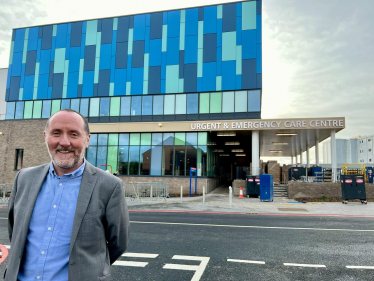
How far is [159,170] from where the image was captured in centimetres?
2444

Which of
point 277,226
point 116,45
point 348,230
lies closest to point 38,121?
point 116,45

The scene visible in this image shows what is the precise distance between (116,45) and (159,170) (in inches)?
547

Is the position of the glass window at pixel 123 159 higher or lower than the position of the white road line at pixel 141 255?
higher

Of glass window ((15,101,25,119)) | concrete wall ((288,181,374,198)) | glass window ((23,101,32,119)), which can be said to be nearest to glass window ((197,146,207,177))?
concrete wall ((288,181,374,198))

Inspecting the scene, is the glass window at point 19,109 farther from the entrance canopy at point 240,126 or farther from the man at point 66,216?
the man at point 66,216

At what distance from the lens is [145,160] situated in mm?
24938

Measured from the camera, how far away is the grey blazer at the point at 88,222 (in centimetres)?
211

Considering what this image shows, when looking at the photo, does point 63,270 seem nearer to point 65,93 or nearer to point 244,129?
point 244,129

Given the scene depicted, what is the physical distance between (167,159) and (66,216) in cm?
2231

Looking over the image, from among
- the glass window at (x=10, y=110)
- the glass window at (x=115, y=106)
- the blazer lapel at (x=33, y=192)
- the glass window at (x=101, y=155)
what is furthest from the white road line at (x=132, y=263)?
the glass window at (x=10, y=110)

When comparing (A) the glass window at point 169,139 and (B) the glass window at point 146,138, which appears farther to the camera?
(B) the glass window at point 146,138

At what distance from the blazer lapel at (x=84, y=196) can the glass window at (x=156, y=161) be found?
22239 millimetres

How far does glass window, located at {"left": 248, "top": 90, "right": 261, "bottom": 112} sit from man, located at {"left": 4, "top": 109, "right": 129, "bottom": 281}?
75.0ft

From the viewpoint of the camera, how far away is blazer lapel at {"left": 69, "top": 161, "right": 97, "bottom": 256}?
6.86ft
